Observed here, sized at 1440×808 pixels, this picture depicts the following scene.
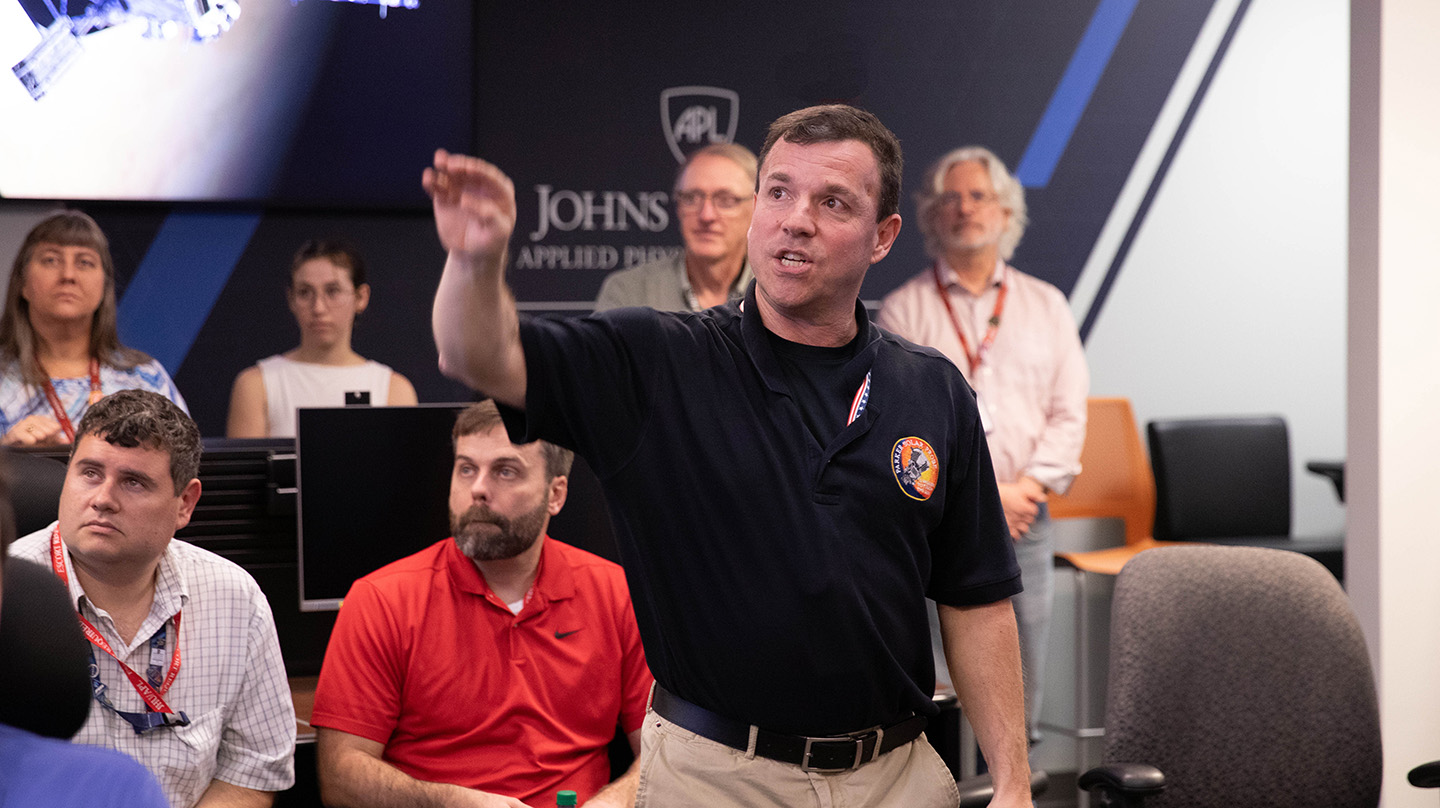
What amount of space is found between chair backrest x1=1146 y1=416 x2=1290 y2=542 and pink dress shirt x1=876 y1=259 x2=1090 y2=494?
40.3 inches

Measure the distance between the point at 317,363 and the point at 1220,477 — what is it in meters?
3.27

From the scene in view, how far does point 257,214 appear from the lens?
15.0 ft

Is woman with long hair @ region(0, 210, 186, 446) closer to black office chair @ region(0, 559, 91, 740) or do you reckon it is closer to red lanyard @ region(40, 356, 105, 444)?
red lanyard @ region(40, 356, 105, 444)

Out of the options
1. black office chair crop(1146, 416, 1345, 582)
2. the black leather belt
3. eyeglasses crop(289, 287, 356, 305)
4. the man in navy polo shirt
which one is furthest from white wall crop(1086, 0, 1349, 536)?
the black leather belt

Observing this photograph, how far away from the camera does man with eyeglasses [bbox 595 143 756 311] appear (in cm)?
353

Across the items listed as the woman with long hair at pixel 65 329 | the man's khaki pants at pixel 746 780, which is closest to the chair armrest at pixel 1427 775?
the man's khaki pants at pixel 746 780

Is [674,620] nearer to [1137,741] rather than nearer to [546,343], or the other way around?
[546,343]

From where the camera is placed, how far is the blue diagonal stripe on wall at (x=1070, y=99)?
16.6 feet

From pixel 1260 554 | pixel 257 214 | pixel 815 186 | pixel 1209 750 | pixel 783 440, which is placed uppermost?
pixel 257 214

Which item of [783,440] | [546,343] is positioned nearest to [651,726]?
[783,440]

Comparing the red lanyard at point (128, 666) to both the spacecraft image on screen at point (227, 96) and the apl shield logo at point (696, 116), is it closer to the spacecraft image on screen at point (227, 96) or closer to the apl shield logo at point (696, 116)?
the spacecraft image on screen at point (227, 96)

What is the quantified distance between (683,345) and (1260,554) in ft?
4.42

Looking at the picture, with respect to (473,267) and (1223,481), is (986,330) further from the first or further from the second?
(473,267)

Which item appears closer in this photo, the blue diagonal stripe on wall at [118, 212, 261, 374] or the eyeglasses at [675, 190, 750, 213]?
Result: the eyeglasses at [675, 190, 750, 213]
